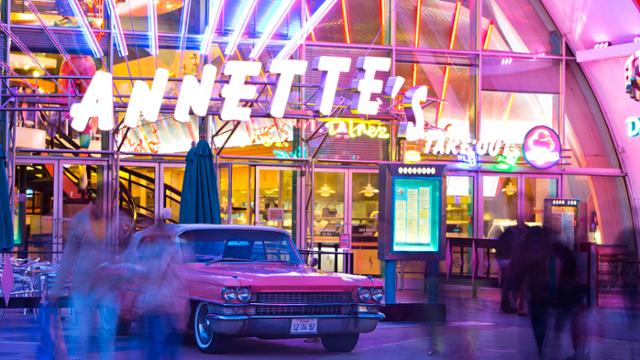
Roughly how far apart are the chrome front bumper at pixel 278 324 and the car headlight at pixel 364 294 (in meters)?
0.18

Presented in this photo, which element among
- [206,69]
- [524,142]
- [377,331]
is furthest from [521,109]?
[377,331]

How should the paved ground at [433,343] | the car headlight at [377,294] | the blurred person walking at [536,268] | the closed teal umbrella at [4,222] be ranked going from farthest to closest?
the closed teal umbrella at [4,222], the car headlight at [377,294], the paved ground at [433,343], the blurred person walking at [536,268]

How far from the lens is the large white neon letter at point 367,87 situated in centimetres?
2091

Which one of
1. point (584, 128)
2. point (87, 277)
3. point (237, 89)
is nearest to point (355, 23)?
point (584, 128)

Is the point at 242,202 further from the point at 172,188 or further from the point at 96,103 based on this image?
the point at 96,103

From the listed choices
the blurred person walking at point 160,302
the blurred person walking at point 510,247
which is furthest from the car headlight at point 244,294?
the blurred person walking at point 510,247

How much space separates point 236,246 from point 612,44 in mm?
15820

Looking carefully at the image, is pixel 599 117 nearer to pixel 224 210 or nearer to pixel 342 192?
pixel 342 192

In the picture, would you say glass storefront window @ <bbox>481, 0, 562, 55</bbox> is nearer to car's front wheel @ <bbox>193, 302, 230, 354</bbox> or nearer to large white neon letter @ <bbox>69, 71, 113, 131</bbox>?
large white neon letter @ <bbox>69, 71, 113, 131</bbox>

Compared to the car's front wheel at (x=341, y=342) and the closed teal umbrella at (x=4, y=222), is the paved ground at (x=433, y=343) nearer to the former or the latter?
the car's front wheel at (x=341, y=342)

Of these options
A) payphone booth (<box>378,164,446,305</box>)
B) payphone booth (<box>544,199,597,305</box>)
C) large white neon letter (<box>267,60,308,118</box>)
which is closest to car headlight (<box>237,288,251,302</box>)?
payphone booth (<box>378,164,446,305</box>)

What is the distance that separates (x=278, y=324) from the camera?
12.9 meters

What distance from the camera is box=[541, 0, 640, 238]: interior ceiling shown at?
2664cm

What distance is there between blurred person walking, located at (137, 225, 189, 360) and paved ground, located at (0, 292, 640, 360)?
2.60 metres
